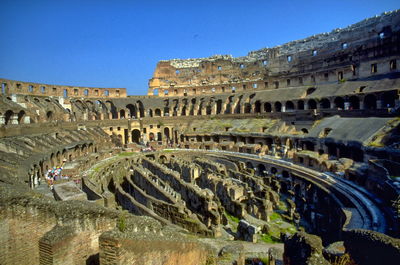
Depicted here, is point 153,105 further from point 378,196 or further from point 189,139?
point 378,196

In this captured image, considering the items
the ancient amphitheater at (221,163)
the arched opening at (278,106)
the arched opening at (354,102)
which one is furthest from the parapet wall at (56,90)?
the arched opening at (354,102)

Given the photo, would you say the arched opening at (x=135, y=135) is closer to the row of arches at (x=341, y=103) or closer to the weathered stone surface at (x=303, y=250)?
the row of arches at (x=341, y=103)

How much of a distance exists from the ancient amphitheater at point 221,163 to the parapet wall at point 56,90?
171mm

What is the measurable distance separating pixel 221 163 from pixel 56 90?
28965 millimetres

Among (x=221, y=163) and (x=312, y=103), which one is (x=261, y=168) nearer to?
(x=221, y=163)

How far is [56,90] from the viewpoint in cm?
3916

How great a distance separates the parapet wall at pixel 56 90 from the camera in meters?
32.0

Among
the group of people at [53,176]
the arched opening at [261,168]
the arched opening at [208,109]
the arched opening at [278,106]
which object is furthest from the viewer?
the arched opening at [208,109]

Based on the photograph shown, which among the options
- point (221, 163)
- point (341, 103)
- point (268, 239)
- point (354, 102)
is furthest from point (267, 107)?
point (268, 239)

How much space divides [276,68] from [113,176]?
35.4m

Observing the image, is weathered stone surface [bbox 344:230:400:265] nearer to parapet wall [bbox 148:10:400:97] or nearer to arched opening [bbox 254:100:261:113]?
parapet wall [bbox 148:10:400:97]

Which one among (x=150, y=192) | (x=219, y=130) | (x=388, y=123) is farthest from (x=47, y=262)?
(x=219, y=130)

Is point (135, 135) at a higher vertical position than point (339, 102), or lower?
lower

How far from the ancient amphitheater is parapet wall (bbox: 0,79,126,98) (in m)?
0.17
